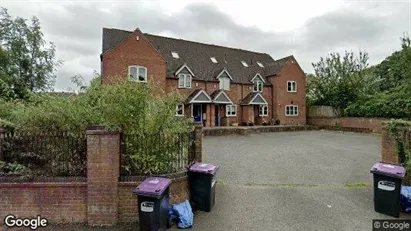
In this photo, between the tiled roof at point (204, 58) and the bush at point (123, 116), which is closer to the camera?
the bush at point (123, 116)

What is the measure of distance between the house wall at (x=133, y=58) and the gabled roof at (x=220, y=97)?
5.30m

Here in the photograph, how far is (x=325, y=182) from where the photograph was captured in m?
8.28

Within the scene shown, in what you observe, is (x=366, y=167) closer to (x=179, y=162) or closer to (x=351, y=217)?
(x=351, y=217)

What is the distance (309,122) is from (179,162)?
2899cm

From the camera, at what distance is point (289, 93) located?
30906 mm

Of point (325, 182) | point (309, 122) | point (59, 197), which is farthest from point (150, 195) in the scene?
point (309, 122)

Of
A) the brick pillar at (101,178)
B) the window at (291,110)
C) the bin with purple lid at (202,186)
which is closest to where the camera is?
the brick pillar at (101,178)

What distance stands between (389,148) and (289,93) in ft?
77.9

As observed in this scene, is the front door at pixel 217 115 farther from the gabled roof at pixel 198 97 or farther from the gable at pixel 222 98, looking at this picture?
the gabled roof at pixel 198 97

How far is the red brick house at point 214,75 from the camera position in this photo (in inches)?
902

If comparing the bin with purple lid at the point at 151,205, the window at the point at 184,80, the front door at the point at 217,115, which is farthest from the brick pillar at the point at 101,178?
the front door at the point at 217,115

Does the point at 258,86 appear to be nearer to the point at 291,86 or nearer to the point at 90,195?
the point at 291,86

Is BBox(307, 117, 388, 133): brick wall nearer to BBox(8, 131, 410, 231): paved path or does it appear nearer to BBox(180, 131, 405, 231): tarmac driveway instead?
BBox(180, 131, 405, 231): tarmac driveway

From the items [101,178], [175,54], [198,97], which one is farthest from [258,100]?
[101,178]
